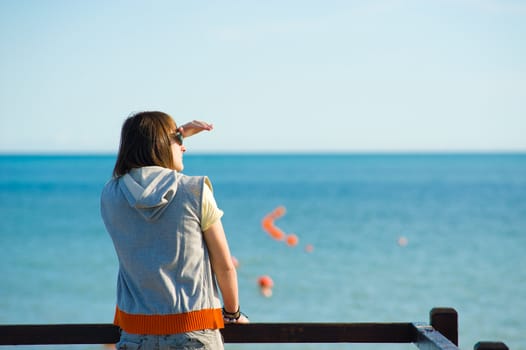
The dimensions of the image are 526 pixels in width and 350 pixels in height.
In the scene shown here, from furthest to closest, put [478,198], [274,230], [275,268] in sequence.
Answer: [478,198] → [274,230] → [275,268]

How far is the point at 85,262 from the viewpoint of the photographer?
19750 mm

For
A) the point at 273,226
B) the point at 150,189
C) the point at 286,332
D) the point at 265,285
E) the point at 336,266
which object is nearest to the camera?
the point at 150,189

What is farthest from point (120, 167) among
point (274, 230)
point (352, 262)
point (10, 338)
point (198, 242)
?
point (274, 230)

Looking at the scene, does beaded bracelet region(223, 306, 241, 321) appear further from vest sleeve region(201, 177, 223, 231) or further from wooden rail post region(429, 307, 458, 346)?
wooden rail post region(429, 307, 458, 346)

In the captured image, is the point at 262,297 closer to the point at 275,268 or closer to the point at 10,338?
the point at 275,268

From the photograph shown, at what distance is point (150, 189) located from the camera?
2.22 meters

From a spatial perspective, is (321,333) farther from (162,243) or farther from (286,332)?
(162,243)

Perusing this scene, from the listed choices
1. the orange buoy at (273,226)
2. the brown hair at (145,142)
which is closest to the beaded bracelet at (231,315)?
the brown hair at (145,142)

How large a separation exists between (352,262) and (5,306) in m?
9.52

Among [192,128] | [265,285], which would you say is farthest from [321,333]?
[265,285]

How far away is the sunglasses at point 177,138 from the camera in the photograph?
240 centimetres

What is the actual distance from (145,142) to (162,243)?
0.33m

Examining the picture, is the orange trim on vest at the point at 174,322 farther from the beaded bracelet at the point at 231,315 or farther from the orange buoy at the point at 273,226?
the orange buoy at the point at 273,226

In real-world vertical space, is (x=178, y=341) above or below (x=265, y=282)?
above
